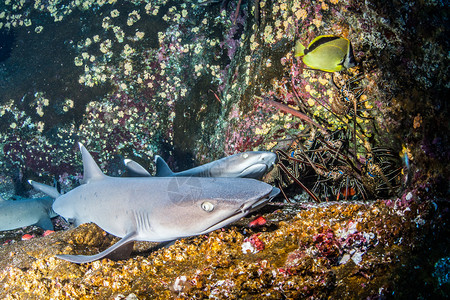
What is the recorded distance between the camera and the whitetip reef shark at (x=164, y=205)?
191 centimetres

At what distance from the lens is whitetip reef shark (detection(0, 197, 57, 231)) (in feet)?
14.7

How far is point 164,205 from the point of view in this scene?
2184 millimetres

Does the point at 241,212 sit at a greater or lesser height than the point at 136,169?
lesser

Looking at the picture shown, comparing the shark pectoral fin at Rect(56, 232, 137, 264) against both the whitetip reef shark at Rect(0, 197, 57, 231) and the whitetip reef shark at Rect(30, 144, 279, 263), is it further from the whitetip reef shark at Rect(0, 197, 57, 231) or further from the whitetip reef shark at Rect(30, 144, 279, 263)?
the whitetip reef shark at Rect(0, 197, 57, 231)

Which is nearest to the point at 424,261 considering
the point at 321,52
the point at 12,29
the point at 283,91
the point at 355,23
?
the point at 321,52

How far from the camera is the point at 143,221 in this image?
2309 millimetres

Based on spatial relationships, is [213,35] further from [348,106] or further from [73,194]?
[73,194]

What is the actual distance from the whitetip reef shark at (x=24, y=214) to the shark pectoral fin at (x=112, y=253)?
3.47m

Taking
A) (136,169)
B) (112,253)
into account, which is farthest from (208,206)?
(136,169)

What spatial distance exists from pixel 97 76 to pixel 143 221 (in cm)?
410

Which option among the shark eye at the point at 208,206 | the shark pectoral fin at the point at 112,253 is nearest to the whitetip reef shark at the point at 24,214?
the shark pectoral fin at the point at 112,253

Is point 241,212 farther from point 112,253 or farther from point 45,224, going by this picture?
point 45,224

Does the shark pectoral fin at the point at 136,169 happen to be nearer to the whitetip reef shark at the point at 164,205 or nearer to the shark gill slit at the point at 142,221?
the whitetip reef shark at the point at 164,205

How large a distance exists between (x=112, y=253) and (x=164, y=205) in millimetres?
634
